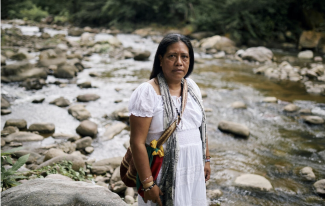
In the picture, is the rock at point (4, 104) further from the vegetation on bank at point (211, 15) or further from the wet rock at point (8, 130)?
the vegetation on bank at point (211, 15)

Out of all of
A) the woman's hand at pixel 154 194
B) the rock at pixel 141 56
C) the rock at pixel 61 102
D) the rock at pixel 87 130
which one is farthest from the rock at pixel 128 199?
the rock at pixel 141 56

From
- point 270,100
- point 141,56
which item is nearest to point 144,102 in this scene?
point 270,100

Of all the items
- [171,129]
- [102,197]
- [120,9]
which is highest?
[120,9]

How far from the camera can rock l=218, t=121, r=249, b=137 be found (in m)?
5.23

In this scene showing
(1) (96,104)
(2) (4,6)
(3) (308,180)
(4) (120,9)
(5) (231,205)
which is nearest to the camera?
(5) (231,205)

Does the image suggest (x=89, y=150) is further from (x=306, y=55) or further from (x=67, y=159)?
(x=306, y=55)

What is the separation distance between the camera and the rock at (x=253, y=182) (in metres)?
3.58

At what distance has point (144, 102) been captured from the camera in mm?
1695

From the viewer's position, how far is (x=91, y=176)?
357 cm

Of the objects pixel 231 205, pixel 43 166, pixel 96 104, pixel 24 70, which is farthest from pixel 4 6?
pixel 231 205

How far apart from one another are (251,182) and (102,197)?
7.64 feet

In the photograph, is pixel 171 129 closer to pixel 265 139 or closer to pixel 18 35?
pixel 265 139

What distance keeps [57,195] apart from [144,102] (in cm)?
93

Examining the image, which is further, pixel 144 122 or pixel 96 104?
pixel 96 104
